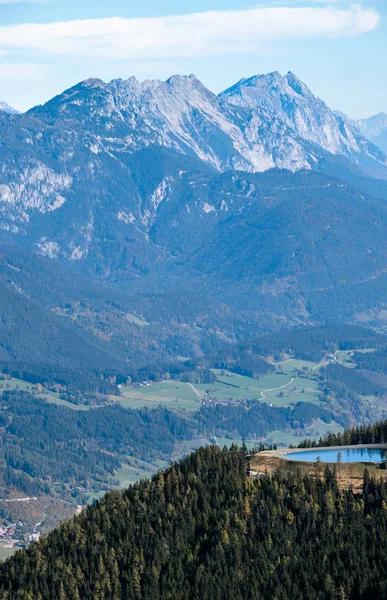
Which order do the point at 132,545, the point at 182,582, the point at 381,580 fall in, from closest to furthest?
the point at 381,580 < the point at 182,582 < the point at 132,545

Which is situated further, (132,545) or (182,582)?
(132,545)

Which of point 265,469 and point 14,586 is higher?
point 265,469

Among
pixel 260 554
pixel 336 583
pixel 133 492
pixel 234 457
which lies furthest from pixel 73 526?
pixel 336 583

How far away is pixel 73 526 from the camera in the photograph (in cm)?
19112

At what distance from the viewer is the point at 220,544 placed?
169 m

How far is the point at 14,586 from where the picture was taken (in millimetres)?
179500

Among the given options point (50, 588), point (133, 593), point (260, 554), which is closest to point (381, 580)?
point (260, 554)

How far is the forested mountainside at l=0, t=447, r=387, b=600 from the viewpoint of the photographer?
158 metres

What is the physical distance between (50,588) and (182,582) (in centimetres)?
1792

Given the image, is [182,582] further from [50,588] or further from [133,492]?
[133,492]

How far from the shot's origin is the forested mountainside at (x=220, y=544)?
15821 centimetres

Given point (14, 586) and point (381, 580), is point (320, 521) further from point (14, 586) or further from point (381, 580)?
point (14, 586)

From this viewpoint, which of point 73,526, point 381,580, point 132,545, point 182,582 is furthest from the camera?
point 73,526

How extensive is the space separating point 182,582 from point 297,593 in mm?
14900
